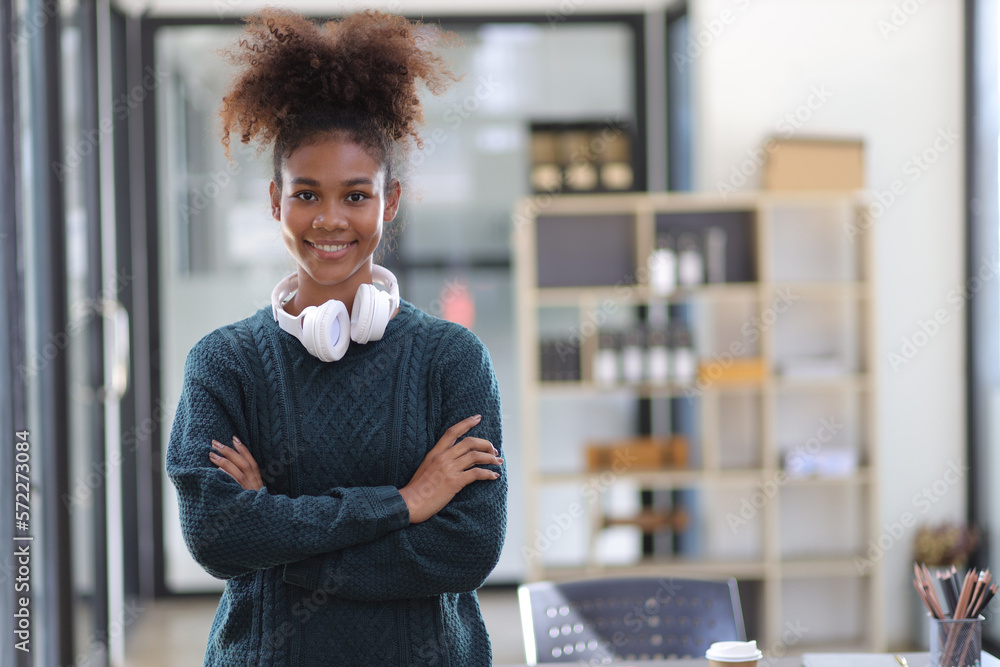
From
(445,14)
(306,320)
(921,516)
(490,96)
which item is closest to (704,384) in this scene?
(921,516)

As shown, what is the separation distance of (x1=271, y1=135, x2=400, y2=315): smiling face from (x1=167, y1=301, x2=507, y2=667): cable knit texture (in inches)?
4.9

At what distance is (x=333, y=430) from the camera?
50.1 inches

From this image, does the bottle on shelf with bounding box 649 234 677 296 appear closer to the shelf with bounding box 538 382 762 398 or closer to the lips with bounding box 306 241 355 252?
the shelf with bounding box 538 382 762 398

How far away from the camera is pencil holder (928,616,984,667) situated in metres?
1.33

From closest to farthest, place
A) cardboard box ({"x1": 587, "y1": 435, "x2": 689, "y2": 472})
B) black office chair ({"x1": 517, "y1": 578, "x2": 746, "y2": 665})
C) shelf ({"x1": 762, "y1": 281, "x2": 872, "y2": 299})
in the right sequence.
Answer: black office chair ({"x1": 517, "y1": 578, "x2": 746, "y2": 665}) → shelf ({"x1": 762, "y1": 281, "x2": 872, "y2": 299}) → cardboard box ({"x1": 587, "y1": 435, "x2": 689, "y2": 472})

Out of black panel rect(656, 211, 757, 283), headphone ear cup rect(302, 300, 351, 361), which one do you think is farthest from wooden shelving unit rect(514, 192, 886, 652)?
headphone ear cup rect(302, 300, 351, 361)

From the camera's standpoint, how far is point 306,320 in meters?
1.26

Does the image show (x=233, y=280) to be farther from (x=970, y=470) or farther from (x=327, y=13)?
(x=970, y=470)

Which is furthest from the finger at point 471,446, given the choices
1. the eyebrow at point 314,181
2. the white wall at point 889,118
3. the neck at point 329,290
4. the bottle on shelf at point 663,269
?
the white wall at point 889,118

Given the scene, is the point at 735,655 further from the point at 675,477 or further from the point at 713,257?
the point at 713,257

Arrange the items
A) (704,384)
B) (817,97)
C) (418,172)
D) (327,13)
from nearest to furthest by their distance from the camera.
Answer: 1. (418,172)
2. (704,384)
3. (817,97)
4. (327,13)

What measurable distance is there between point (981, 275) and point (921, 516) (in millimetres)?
1034

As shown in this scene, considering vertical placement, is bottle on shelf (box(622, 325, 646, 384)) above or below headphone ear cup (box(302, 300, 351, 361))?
below

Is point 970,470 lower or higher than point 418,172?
lower
